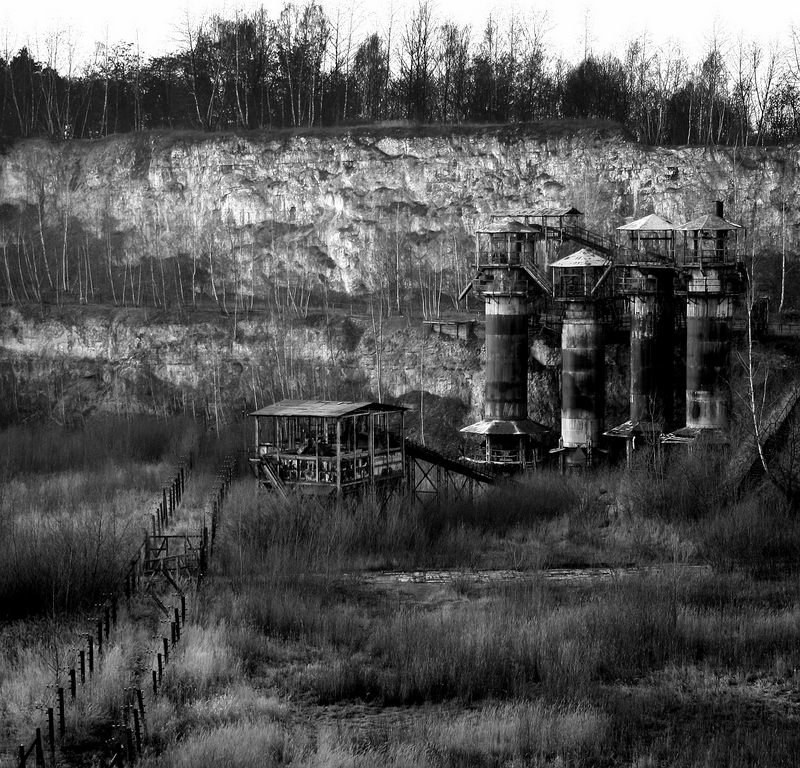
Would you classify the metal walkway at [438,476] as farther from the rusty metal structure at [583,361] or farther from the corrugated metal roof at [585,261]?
the corrugated metal roof at [585,261]

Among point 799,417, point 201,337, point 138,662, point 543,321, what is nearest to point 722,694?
point 138,662

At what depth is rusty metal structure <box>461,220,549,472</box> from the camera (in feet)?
148

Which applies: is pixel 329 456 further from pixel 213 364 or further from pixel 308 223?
pixel 308 223

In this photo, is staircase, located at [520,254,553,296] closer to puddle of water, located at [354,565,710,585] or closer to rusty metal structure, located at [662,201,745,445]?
rusty metal structure, located at [662,201,745,445]

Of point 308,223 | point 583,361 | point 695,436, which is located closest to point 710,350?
point 695,436

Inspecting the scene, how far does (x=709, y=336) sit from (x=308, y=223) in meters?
29.2

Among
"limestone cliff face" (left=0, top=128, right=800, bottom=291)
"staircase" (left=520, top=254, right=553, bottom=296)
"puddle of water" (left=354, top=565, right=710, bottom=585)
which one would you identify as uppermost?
"limestone cliff face" (left=0, top=128, right=800, bottom=291)

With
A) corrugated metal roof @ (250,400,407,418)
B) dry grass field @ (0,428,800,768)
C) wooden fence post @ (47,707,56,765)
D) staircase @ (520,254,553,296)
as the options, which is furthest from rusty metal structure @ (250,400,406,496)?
wooden fence post @ (47,707,56,765)

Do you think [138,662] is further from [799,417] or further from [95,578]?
[799,417]

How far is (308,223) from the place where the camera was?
218 ft

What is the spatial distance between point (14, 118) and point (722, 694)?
70.9m

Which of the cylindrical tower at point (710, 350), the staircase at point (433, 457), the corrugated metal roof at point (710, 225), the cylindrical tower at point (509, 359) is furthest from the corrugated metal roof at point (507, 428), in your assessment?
the corrugated metal roof at point (710, 225)

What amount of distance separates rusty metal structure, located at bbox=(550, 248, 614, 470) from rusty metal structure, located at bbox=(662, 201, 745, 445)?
10.5 ft

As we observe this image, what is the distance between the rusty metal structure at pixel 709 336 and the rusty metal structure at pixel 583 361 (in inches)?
126
